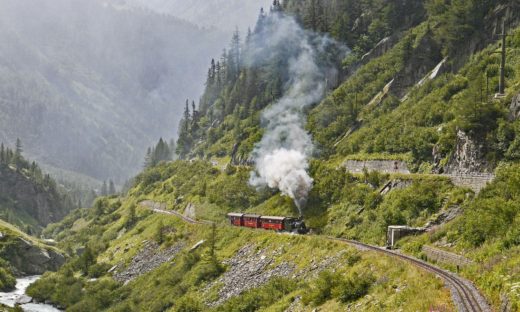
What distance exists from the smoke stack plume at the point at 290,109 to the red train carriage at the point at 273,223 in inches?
237

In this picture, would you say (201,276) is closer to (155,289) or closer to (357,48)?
(155,289)

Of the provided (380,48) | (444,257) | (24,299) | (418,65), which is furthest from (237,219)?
(380,48)

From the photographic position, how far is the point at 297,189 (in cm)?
7038

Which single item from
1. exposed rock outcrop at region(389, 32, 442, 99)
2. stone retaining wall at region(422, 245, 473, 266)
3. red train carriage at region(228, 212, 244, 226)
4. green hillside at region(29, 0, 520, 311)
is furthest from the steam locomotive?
exposed rock outcrop at region(389, 32, 442, 99)

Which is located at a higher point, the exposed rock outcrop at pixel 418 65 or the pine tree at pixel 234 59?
the pine tree at pixel 234 59

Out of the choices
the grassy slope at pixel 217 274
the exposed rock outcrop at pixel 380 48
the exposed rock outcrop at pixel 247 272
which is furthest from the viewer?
the exposed rock outcrop at pixel 380 48

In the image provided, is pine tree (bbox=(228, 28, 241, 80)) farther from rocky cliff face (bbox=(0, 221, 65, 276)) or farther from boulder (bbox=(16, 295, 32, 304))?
boulder (bbox=(16, 295, 32, 304))

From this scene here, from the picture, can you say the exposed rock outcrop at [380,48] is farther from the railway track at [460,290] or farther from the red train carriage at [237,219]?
the railway track at [460,290]

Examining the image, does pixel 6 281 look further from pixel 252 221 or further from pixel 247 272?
pixel 247 272

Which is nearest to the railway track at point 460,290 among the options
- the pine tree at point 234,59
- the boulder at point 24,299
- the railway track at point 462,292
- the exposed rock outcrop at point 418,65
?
the railway track at point 462,292

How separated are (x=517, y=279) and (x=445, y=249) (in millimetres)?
13348

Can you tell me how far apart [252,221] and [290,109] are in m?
55.5

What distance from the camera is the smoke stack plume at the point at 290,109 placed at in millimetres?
74062

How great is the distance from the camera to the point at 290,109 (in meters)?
119
